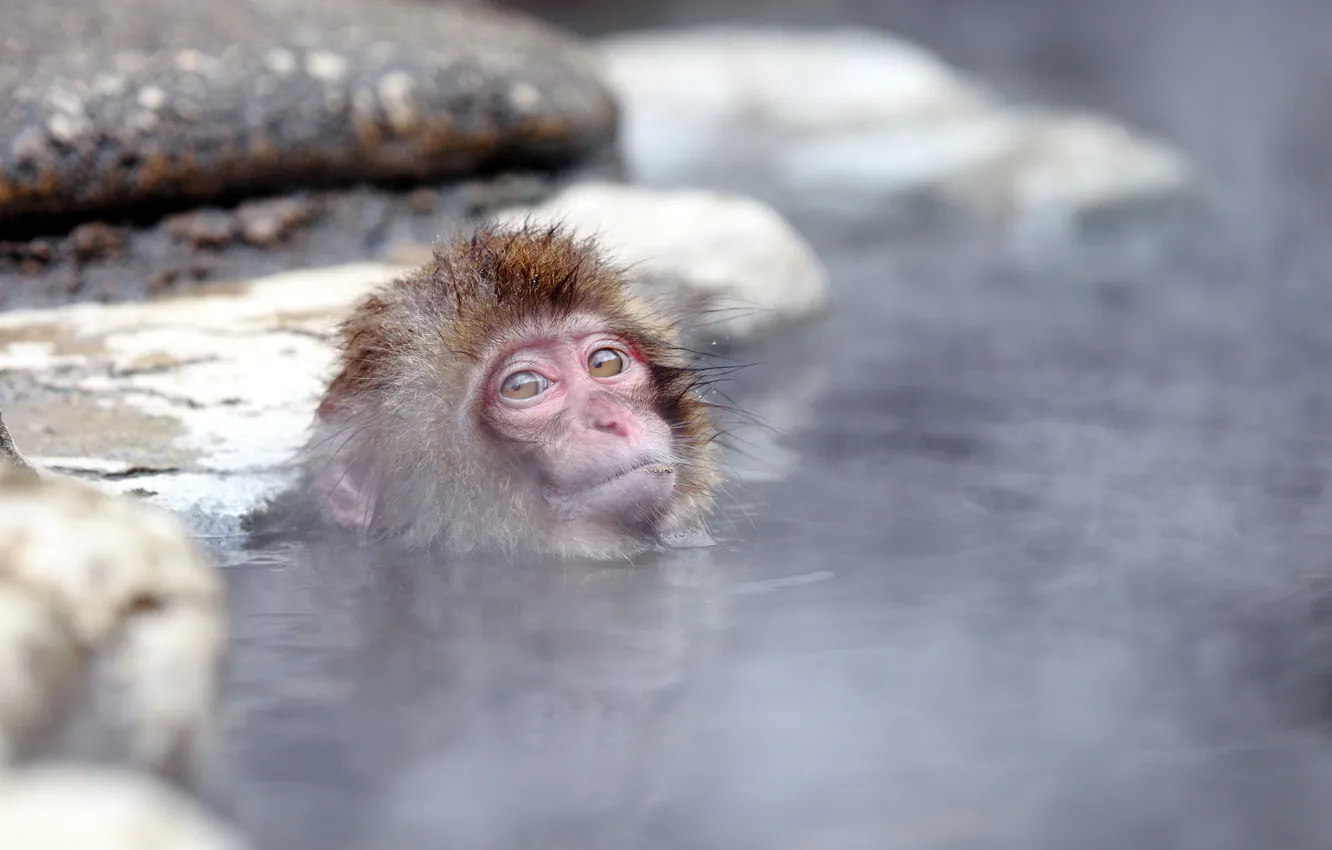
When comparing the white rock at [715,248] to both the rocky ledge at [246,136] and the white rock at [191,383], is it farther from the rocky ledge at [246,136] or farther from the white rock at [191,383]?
the white rock at [191,383]

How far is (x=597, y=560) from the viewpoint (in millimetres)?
3041

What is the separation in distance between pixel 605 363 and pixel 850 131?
676 centimetres

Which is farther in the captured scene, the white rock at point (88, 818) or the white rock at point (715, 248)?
the white rock at point (715, 248)

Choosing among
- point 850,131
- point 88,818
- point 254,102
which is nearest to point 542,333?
point 88,818

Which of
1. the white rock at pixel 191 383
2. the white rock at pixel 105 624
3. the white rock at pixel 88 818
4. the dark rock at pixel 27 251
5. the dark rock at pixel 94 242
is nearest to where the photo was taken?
the white rock at pixel 88 818

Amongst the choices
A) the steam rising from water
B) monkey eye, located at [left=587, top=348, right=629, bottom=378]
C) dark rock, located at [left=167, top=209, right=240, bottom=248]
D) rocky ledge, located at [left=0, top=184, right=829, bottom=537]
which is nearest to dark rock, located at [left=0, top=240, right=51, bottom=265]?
rocky ledge, located at [left=0, top=184, right=829, bottom=537]

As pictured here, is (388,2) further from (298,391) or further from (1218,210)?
(1218,210)

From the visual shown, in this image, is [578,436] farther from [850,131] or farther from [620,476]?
[850,131]

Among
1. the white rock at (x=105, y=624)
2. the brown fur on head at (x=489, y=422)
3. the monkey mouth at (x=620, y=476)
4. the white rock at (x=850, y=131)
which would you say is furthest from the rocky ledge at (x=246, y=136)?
the white rock at (x=105, y=624)

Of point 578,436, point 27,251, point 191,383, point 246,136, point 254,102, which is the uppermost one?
point 254,102

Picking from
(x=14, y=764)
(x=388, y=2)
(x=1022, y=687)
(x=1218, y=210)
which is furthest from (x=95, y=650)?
(x=1218, y=210)

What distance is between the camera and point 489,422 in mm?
3059

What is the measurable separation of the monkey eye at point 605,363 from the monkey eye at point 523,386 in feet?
0.46

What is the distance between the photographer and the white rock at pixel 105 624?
1.44m
